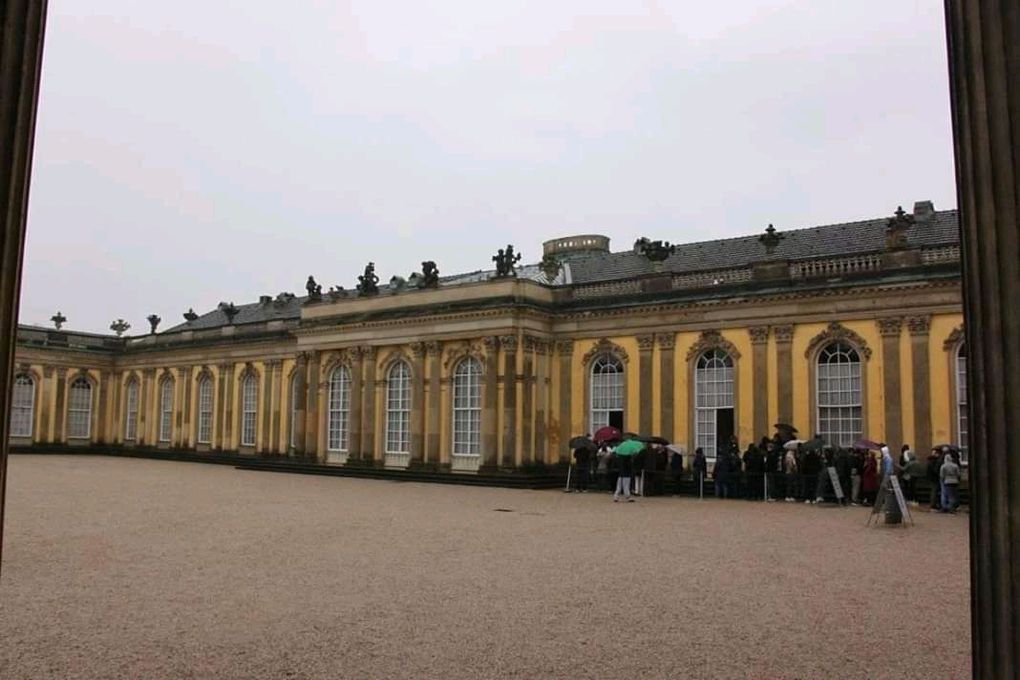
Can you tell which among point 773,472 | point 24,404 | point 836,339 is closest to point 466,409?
point 773,472

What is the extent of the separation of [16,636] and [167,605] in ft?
4.54

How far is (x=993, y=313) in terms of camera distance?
11.3ft

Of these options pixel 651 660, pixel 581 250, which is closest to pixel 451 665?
pixel 651 660

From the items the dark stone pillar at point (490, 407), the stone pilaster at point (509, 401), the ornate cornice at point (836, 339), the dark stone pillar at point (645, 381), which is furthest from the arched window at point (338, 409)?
the ornate cornice at point (836, 339)

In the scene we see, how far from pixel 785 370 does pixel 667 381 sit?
132 inches

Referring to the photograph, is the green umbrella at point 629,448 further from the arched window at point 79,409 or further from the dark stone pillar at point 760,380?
the arched window at point 79,409

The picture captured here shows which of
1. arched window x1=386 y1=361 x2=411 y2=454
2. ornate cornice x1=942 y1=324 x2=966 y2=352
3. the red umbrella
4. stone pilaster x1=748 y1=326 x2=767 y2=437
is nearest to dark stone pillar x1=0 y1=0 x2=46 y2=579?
the red umbrella

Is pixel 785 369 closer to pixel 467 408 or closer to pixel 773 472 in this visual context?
pixel 773 472

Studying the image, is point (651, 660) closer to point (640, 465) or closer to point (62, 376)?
point (640, 465)

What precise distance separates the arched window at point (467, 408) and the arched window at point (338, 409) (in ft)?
16.1

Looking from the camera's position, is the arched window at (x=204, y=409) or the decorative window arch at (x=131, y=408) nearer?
the arched window at (x=204, y=409)

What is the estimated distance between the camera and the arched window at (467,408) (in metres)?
27.6

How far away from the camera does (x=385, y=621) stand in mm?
7652

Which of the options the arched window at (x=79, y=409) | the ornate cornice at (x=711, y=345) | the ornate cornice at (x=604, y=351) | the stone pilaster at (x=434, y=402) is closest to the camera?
the ornate cornice at (x=711, y=345)
